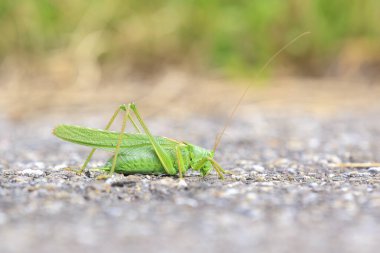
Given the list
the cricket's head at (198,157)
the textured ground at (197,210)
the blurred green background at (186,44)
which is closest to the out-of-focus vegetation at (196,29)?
the blurred green background at (186,44)

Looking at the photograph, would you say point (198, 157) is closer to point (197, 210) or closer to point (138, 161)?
point (138, 161)

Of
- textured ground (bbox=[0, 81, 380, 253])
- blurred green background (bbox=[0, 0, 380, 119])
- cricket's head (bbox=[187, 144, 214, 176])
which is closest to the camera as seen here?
textured ground (bbox=[0, 81, 380, 253])

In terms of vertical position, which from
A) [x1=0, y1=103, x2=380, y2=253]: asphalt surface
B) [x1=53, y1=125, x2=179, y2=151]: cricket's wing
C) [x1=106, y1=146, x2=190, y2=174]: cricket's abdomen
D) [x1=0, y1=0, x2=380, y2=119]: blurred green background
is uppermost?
[x1=0, y1=0, x2=380, y2=119]: blurred green background

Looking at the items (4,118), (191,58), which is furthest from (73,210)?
(191,58)

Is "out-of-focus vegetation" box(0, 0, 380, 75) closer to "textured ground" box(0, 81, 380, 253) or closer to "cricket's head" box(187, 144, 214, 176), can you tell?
"textured ground" box(0, 81, 380, 253)

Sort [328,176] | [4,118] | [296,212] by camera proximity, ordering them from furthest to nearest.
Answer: [4,118] < [328,176] < [296,212]

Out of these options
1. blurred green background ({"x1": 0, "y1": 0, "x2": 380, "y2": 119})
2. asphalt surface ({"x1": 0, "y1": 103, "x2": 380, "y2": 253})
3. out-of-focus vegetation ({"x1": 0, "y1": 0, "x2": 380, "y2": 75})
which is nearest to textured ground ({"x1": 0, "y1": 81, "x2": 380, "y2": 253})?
asphalt surface ({"x1": 0, "y1": 103, "x2": 380, "y2": 253})

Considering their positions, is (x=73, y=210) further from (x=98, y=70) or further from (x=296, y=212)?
(x=98, y=70)
